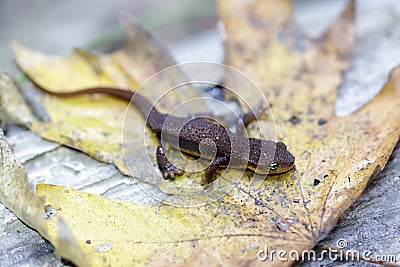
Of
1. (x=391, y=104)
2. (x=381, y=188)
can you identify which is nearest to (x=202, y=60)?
(x=391, y=104)

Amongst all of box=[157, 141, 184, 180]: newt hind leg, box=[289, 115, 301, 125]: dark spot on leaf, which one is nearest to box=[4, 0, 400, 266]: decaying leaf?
box=[289, 115, 301, 125]: dark spot on leaf

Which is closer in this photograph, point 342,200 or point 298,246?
point 298,246

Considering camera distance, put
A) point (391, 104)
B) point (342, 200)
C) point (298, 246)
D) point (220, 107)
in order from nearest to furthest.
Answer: point (298, 246) → point (342, 200) → point (391, 104) → point (220, 107)

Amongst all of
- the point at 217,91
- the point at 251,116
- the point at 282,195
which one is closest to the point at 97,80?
the point at 217,91

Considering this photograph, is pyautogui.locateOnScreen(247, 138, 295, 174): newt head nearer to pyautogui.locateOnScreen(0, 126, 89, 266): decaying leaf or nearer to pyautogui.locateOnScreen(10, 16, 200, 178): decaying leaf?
pyautogui.locateOnScreen(10, 16, 200, 178): decaying leaf

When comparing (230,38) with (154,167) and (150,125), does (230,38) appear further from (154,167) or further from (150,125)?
(154,167)

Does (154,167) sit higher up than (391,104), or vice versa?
(391,104)

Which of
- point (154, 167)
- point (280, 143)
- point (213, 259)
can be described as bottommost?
point (213, 259)
